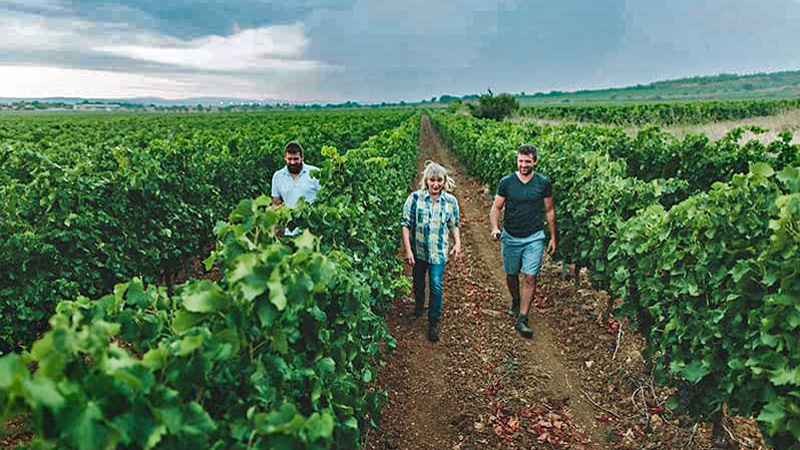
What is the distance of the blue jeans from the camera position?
6.63m

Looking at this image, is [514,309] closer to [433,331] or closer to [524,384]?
[433,331]

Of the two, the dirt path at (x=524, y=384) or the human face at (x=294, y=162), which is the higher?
the human face at (x=294, y=162)

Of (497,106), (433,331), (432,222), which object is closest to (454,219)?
(432,222)

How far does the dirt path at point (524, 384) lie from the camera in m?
5.09

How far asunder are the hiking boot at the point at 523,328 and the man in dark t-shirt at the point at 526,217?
0.05ft

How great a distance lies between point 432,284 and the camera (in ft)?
22.0

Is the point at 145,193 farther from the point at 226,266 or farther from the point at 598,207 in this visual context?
the point at 598,207

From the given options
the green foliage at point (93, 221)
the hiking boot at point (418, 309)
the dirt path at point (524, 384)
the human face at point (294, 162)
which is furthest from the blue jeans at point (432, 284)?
the green foliage at point (93, 221)

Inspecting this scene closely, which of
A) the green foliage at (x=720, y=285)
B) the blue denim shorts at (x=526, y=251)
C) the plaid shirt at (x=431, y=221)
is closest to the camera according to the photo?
the green foliage at (x=720, y=285)

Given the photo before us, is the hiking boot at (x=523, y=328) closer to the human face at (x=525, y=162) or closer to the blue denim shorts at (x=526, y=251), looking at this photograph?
the blue denim shorts at (x=526, y=251)

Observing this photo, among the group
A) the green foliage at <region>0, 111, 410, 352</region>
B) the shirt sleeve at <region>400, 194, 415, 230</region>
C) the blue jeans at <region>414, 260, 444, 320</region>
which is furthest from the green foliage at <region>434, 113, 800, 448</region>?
the green foliage at <region>0, 111, 410, 352</region>

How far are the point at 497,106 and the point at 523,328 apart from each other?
2086 inches

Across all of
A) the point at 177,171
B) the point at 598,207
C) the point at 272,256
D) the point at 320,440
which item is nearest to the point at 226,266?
the point at 272,256

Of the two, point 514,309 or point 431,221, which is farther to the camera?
point 514,309
